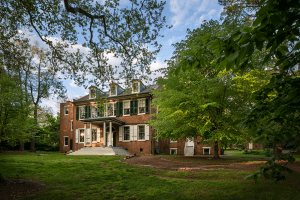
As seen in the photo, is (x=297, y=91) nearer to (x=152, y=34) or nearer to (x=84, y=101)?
(x=152, y=34)

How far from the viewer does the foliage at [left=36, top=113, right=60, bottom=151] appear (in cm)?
3069

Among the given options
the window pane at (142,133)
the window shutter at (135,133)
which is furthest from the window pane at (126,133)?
the window pane at (142,133)

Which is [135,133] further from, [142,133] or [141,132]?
[142,133]

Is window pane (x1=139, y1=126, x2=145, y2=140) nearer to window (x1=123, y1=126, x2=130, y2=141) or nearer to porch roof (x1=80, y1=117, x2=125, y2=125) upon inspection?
window (x1=123, y1=126, x2=130, y2=141)

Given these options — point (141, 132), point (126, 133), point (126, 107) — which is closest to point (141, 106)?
point (126, 107)

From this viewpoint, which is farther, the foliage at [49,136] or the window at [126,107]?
the foliage at [49,136]

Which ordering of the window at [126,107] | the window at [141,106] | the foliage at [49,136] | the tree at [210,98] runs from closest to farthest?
1. the tree at [210,98]
2. the window at [141,106]
3. the window at [126,107]
4. the foliage at [49,136]

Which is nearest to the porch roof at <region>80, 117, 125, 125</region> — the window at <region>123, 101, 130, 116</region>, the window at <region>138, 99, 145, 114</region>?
the window at <region>123, 101, 130, 116</region>

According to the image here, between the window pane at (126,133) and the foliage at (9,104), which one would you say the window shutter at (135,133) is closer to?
the window pane at (126,133)

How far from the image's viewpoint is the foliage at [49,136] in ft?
101

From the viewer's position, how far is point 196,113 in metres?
12.7

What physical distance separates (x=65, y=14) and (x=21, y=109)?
914 centimetres

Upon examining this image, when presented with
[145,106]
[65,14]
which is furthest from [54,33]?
[145,106]

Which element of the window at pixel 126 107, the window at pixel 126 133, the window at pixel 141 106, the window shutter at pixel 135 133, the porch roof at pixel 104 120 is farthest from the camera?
the window at pixel 126 107
